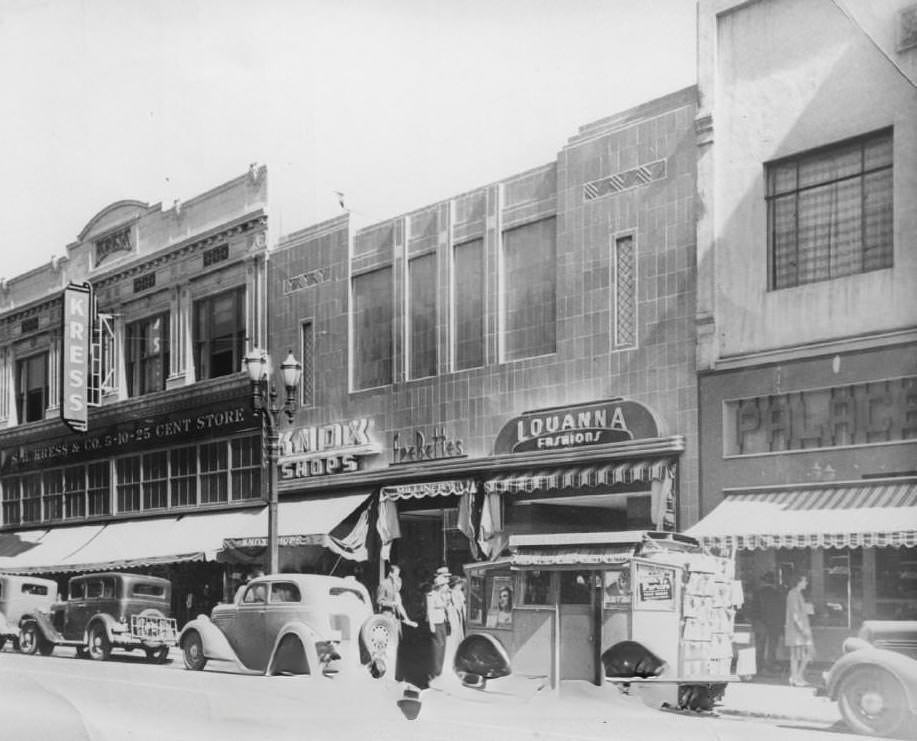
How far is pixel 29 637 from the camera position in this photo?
12422 mm

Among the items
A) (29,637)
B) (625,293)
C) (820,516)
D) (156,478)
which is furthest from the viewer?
(29,637)

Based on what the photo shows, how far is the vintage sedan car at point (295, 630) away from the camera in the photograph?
9.19 m

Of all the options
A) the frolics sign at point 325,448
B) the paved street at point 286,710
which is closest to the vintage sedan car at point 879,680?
the paved street at point 286,710

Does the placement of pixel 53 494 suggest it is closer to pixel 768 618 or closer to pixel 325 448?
pixel 325 448

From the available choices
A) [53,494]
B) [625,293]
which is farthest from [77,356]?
[625,293]

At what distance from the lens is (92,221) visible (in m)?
11.5

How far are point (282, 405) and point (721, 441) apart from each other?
4.46 meters

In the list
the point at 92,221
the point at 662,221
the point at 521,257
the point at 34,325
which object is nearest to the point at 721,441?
the point at 662,221

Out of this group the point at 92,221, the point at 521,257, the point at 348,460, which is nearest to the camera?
the point at 521,257

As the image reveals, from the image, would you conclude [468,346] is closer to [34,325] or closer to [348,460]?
[348,460]

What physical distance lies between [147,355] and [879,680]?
7.69 m

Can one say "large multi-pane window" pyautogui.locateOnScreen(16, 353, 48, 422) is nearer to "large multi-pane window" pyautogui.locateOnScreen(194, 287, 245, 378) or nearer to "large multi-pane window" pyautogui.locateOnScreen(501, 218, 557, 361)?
"large multi-pane window" pyautogui.locateOnScreen(194, 287, 245, 378)

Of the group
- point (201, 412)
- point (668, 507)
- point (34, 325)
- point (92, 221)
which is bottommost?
point (668, 507)

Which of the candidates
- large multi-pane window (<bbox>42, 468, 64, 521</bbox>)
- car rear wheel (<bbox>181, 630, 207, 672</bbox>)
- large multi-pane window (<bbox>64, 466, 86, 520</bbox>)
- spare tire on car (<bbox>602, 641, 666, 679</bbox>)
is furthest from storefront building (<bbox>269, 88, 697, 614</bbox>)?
large multi-pane window (<bbox>42, 468, 64, 521</bbox>)
